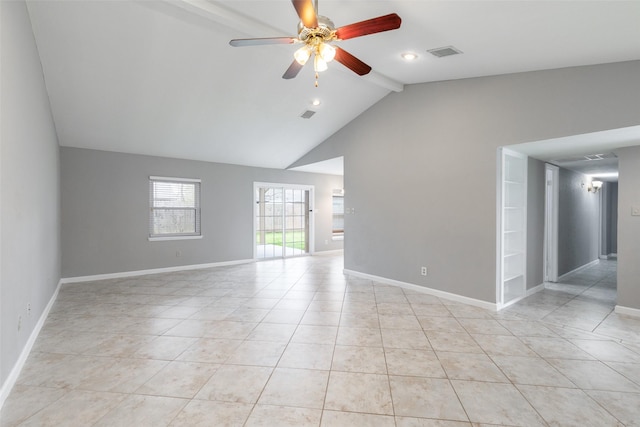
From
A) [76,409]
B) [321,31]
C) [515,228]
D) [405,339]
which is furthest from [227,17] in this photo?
[515,228]

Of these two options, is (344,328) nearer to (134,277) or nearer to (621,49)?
(621,49)

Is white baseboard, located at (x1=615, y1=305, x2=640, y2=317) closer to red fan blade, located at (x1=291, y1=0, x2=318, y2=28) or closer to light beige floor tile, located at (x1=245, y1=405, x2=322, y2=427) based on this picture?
light beige floor tile, located at (x1=245, y1=405, x2=322, y2=427)

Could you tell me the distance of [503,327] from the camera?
10.9ft

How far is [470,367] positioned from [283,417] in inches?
60.0

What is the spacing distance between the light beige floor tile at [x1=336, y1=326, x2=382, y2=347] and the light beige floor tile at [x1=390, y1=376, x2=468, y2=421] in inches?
23.8

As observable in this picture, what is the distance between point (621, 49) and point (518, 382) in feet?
9.48

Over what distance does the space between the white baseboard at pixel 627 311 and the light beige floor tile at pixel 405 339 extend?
2.56 meters

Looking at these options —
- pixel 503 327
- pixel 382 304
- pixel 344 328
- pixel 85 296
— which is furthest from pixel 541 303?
pixel 85 296

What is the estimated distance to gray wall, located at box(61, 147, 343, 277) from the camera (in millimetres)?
5324

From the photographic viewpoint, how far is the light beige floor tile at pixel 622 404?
1.88 m

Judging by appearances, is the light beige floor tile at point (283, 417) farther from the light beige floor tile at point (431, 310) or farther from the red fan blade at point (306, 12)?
the red fan blade at point (306, 12)

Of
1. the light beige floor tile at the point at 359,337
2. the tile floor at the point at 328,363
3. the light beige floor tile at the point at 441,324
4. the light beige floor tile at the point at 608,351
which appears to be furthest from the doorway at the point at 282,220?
the light beige floor tile at the point at 608,351

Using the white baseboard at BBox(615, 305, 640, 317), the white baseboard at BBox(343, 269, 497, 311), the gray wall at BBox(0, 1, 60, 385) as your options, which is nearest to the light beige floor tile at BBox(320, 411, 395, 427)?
the gray wall at BBox(0, 1, 60, 385)

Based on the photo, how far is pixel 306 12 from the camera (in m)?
1.99
